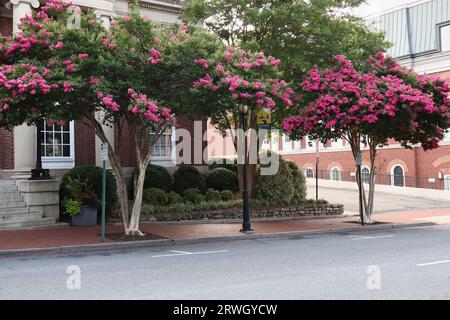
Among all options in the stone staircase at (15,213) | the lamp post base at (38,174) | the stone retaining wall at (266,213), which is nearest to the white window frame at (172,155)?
the stone retaining wall at (266,213)

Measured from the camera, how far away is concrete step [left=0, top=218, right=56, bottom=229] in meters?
16.8

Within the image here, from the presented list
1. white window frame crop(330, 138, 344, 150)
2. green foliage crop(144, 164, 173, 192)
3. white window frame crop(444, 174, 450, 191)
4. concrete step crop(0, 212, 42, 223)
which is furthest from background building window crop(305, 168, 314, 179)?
concrete step crop(0, 212, 42, 223)

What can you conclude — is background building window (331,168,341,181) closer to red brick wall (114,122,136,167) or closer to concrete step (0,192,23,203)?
red brick wall (114,122,136,167)

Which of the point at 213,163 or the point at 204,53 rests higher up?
the point at 204,53

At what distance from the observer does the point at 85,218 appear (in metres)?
18.1

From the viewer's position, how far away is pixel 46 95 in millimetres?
12883

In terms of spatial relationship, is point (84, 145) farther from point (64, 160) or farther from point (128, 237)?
point (128, 237)

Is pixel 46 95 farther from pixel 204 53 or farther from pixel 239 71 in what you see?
pixel 239 71

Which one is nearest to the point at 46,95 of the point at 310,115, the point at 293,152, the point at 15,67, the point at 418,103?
the point at 15,67

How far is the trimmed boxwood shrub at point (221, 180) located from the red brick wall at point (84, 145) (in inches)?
198

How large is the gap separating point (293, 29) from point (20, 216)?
1157cm

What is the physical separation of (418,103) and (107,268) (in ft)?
40.1

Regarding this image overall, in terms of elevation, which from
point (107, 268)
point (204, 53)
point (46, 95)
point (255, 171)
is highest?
point (204, 53)

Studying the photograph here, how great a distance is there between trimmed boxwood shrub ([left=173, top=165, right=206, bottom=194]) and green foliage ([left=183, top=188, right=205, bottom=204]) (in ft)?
1.98
